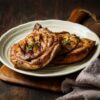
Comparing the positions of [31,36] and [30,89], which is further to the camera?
[31,36]

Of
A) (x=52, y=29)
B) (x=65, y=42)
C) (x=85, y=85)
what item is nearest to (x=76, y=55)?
(x=65, y=42)

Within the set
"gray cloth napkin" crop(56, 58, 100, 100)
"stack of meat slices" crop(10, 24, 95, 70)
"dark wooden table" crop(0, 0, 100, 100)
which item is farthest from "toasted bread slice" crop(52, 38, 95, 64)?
"dark wooden table" crop(0, 0, 100, 100)

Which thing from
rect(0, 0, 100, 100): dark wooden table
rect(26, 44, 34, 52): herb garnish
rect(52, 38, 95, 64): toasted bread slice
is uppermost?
rect(52, 38, 95, 64): toasted bread slice

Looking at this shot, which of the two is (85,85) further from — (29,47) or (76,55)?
(29,47)

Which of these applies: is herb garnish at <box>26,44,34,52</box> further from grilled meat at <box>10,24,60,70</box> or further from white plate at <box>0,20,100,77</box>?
white plate at <box>0,20,100,77</box>

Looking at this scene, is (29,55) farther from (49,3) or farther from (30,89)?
(49,3)

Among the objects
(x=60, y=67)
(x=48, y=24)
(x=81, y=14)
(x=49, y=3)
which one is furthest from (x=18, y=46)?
(x=49, y=3)

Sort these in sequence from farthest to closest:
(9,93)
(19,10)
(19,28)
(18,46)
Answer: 1. (19,10)
2. (19,28)
3. (18,46)
4. (9,93)
